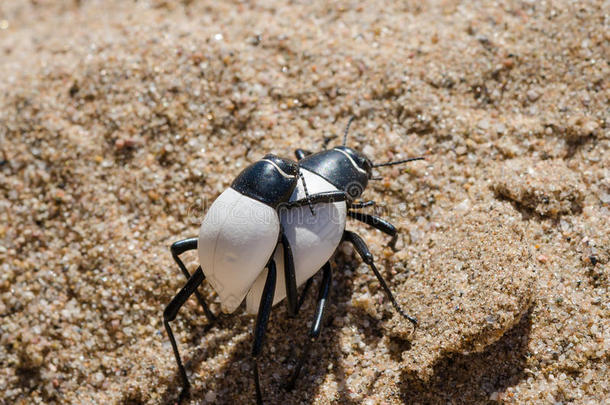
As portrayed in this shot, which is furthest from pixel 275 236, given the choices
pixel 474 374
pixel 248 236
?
pixel 474 374

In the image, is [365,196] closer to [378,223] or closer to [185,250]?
[378,223]

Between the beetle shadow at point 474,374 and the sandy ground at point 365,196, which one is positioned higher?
the sandy ground at point 365,196

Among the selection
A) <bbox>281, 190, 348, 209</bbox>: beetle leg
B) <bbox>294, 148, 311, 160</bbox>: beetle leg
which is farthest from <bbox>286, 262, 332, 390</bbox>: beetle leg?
<bbox>294, 148, 311, 160</bbox>: beetle leg

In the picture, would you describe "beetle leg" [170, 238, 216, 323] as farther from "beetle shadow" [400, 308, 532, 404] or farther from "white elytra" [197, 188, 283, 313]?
"beetle shadow" [400, 308, 532, 404]

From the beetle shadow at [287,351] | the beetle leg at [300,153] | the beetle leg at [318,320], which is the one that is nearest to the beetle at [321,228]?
the beetle leg at [318,320]

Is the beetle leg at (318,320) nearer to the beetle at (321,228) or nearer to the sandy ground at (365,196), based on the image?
the beetle at (321,228)

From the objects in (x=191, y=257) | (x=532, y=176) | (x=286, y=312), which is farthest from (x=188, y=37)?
(x=532, y=176)

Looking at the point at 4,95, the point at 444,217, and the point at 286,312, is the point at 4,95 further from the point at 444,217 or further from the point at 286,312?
the point at 444,217
